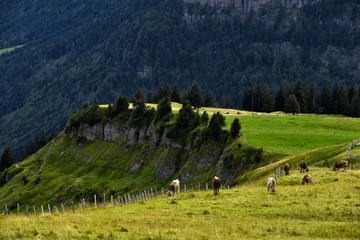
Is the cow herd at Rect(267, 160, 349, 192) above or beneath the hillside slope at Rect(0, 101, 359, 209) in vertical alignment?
above

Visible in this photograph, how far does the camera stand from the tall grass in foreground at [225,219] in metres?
32.7

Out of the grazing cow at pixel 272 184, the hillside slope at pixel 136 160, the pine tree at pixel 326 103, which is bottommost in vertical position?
the hillside slope at pixel 136 160

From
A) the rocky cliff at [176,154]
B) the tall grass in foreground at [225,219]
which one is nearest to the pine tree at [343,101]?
the rocky cliff at [176,154]

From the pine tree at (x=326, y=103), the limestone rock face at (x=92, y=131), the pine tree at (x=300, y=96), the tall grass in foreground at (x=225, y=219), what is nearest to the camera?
the tall grass in foreground at (x=225, y=219)

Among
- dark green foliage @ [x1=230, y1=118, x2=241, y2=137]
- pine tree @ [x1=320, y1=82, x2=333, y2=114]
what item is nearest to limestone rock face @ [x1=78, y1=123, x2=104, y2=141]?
pine tree @ [x1=320, y1=82, x2=333, y2=114]

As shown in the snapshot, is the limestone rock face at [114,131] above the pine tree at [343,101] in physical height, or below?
below

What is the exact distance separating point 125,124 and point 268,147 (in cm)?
7428

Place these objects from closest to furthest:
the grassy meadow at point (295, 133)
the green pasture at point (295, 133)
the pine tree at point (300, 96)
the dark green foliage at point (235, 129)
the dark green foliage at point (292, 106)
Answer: the grassy meadow at point (295, 133)
the green pasture at point (295, 133)
the dark green foliage at point (235, 129)
the dark green foliage at point (292, 106)
the pine tree at point (300, 96)

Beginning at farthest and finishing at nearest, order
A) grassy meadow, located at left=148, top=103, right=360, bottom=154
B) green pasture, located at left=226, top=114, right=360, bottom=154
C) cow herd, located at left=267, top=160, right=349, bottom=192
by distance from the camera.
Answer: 1. green pasture, located at left=226, top=114, right=360, bottom=154
2. grassy meadow, located at left=148, top=103, right=360, bottom=154
3. cow herd, located at left=267, top=160, right=349, bottom=192

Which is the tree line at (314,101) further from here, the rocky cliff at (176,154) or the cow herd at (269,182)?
→ the cow herd at (269,182)

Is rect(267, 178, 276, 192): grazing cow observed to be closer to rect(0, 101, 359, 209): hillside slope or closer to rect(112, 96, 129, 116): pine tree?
rect(0, 101, 359, 209): hillside slope

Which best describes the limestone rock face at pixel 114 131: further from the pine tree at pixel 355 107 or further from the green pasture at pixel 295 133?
the pine tree at pixel 355 107

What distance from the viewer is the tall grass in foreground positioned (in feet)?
107

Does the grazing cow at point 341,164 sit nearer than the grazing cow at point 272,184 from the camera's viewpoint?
No
